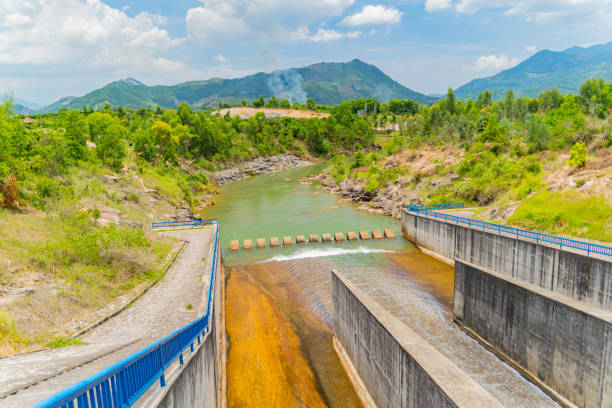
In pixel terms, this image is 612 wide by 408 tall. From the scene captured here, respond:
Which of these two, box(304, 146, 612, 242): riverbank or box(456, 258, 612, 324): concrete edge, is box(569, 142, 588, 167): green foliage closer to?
box(304, 146, 612, 242): riverbank

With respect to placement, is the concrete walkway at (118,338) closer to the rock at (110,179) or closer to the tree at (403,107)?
the rock at (110,179)

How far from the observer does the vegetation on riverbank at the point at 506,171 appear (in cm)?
2389

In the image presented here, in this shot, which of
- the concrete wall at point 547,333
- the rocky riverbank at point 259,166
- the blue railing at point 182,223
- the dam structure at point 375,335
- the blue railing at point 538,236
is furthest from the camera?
the rocky riverbank at point 259,166

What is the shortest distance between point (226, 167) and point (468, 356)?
2977 inches

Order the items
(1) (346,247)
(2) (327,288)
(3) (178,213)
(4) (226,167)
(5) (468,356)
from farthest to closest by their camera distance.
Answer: (4) (226,167) < (3) (178,213) < (1) (346,247) < (2) (327,288) < (5) (468,356)

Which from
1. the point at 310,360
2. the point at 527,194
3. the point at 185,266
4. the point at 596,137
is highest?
the point at 596,137

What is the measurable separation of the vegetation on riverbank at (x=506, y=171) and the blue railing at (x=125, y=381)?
23.6 m

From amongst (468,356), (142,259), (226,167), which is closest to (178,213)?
(142,259)

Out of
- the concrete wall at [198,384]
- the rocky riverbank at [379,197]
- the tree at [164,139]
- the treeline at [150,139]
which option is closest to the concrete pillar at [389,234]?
the rocky riverbank at [379,197]

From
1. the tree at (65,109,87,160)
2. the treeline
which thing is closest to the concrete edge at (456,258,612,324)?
the treeline

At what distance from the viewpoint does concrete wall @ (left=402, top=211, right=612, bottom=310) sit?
Result: 1595 centimetres

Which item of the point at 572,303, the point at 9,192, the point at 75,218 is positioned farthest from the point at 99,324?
the point at 572,303

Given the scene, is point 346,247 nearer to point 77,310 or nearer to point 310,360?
point 310,360

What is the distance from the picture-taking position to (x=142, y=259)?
18.6m
